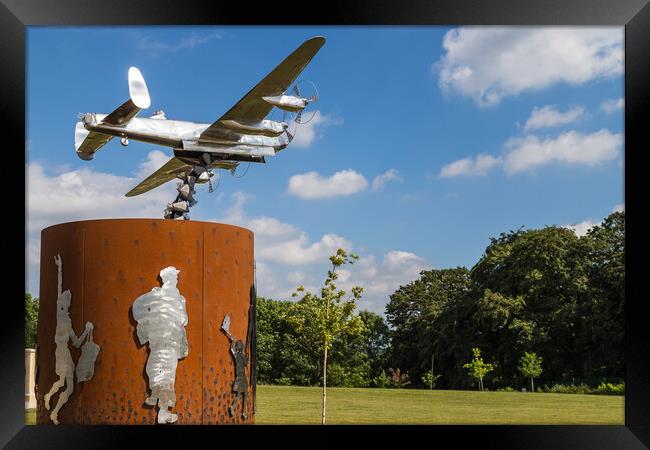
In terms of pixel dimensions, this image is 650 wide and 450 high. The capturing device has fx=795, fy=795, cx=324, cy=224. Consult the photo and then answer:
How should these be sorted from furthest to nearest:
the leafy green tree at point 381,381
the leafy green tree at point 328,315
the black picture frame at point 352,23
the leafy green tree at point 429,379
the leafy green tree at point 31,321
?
the leafy green tree at point 381,381 → the leafy green tree at point 429,379 → the leafy green tree at point 31,321 → the leafy green tree at point 328,315 → the black picture frame at point 352,23

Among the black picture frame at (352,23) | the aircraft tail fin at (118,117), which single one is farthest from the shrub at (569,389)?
the aircraft tail fin at (118,117)

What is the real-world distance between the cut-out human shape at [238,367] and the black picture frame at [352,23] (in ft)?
2.39

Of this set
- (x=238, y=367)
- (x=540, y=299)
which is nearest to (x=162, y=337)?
(x=238, y=367)

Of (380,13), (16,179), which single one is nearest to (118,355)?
(16,179)

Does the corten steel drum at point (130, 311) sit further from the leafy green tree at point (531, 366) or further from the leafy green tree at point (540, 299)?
the leafy green tree at point (540, 299)

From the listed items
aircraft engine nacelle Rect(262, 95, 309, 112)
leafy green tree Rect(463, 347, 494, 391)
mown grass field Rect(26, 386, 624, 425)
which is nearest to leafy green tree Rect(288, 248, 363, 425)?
mown grass field Rect(26, 386, 624, 425)

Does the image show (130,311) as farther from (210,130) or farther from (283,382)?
(283,382)

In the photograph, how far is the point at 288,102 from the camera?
11320mm

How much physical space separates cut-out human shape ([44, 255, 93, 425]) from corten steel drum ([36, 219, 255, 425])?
0.07 m

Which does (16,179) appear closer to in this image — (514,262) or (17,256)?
(17,256)

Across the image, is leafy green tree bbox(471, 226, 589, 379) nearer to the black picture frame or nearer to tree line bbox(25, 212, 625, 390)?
tree line bbox(25, 212, 625, 390)

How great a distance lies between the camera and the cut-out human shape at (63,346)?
980cm

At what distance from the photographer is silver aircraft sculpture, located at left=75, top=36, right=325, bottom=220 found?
1080 cm

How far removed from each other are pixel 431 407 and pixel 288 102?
12.7m
